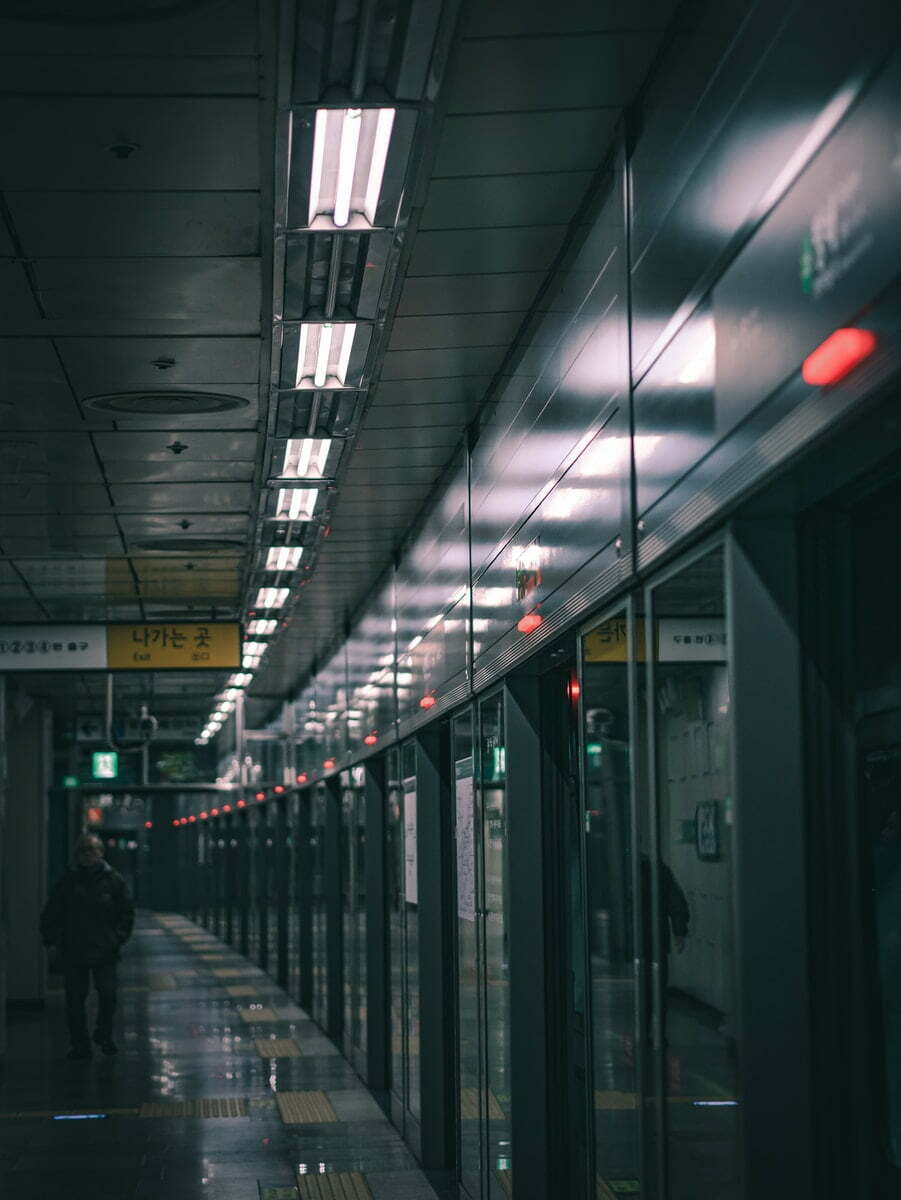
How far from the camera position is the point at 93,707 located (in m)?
23.0

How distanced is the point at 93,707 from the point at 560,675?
58.8ft

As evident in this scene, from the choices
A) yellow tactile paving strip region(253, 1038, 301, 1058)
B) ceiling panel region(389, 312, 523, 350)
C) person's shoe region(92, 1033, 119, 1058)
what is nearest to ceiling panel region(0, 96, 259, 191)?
ceiling panel region(389, 312, 523, 350)

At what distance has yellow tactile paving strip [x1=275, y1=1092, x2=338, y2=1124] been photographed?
9.24m

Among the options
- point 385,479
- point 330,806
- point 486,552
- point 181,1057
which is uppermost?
point 385,479

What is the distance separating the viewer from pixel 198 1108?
9703mm

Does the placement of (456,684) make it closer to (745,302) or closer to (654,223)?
(654,223)

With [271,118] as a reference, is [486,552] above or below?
below

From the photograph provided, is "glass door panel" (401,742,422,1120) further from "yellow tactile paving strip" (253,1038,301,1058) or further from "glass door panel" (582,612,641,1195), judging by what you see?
"glass door panel" (582,612,641,1195)

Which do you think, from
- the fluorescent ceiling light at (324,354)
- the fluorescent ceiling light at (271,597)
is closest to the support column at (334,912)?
the fluorescent ceiling light at (271,597)

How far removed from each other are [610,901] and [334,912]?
30.8ft

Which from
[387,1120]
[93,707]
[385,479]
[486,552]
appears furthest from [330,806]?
[93,707]

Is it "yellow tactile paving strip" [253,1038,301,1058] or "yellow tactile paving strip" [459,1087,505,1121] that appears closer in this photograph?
"yellow tactile paving strip" [459,1087,505,1121]

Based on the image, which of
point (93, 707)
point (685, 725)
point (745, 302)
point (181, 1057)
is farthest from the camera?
point (93, 707)

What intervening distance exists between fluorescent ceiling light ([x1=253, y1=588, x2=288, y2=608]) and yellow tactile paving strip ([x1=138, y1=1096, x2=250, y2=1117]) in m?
3.10
